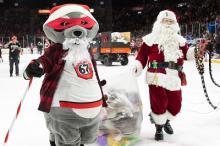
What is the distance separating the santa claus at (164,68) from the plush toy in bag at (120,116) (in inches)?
9.6

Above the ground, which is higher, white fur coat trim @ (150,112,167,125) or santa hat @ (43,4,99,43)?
santa hat @ (43,4,99,43)

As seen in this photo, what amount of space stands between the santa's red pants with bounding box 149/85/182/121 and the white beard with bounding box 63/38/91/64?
4.87 feet

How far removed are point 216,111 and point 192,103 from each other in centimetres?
84

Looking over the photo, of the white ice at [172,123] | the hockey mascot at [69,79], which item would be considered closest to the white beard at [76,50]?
the hockey mascot at [69,79]

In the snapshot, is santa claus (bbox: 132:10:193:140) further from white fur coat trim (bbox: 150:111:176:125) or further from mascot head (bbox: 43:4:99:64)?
mascot head (bbox: 43:4:99:64)

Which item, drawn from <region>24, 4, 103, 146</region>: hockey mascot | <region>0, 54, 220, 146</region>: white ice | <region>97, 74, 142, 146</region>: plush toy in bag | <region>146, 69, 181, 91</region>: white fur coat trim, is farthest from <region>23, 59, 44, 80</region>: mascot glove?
<region>146, 69, 181, 91</region>: white fur coat trim

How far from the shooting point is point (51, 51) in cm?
295

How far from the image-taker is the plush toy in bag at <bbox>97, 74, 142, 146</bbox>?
398 cm

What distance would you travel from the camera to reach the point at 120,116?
404 centimetres

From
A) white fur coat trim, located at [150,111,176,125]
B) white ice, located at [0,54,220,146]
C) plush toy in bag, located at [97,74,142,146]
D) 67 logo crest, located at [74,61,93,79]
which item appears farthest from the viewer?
white fur coat trim, located at [150,111,176,125]

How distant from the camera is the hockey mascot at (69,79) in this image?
284 cm

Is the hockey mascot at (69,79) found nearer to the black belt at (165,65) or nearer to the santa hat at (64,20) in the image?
the santa hat at (64,20)

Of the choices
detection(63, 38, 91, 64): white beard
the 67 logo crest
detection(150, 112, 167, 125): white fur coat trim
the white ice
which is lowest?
the white ice

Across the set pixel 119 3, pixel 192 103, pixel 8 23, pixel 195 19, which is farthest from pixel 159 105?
pixel 119 3
